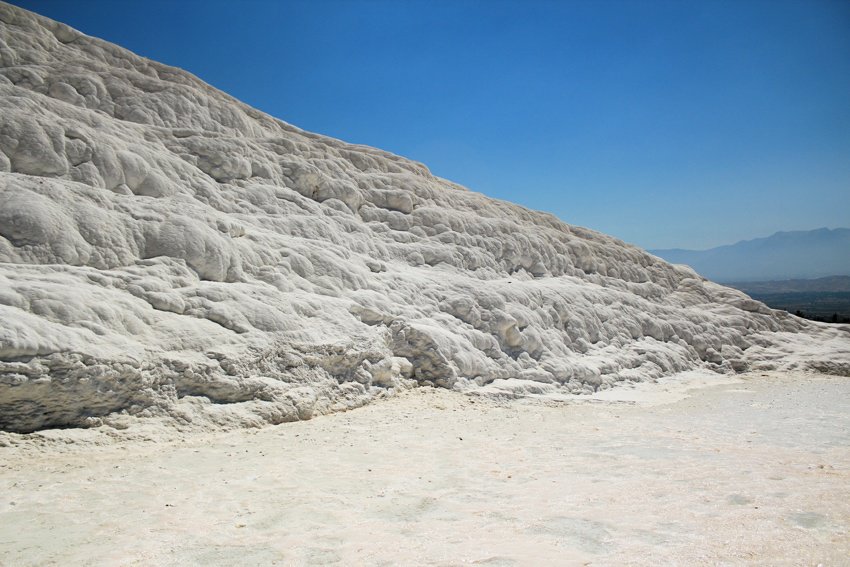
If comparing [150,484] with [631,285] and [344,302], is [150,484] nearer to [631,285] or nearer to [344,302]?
[344,302]

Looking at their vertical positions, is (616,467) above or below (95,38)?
below

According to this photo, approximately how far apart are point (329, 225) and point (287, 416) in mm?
6735

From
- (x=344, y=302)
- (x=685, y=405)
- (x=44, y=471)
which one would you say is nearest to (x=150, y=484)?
(x=44, y=471)

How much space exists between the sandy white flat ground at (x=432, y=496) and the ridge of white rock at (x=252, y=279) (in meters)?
0.94

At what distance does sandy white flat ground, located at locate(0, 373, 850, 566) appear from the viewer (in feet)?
13.4

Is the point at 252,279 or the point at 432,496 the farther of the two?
the point at 252,279

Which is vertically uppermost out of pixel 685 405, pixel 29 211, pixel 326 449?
pixel 29 211

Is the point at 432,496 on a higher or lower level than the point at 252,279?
lower

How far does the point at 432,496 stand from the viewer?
5.62 m

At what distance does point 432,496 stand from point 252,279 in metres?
6.36

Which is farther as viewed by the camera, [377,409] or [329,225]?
[329,225]

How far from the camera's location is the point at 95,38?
1678cm

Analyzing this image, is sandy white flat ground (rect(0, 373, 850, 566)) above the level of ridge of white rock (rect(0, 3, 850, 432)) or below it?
below

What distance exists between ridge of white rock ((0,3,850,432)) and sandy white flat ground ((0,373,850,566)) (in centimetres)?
94
